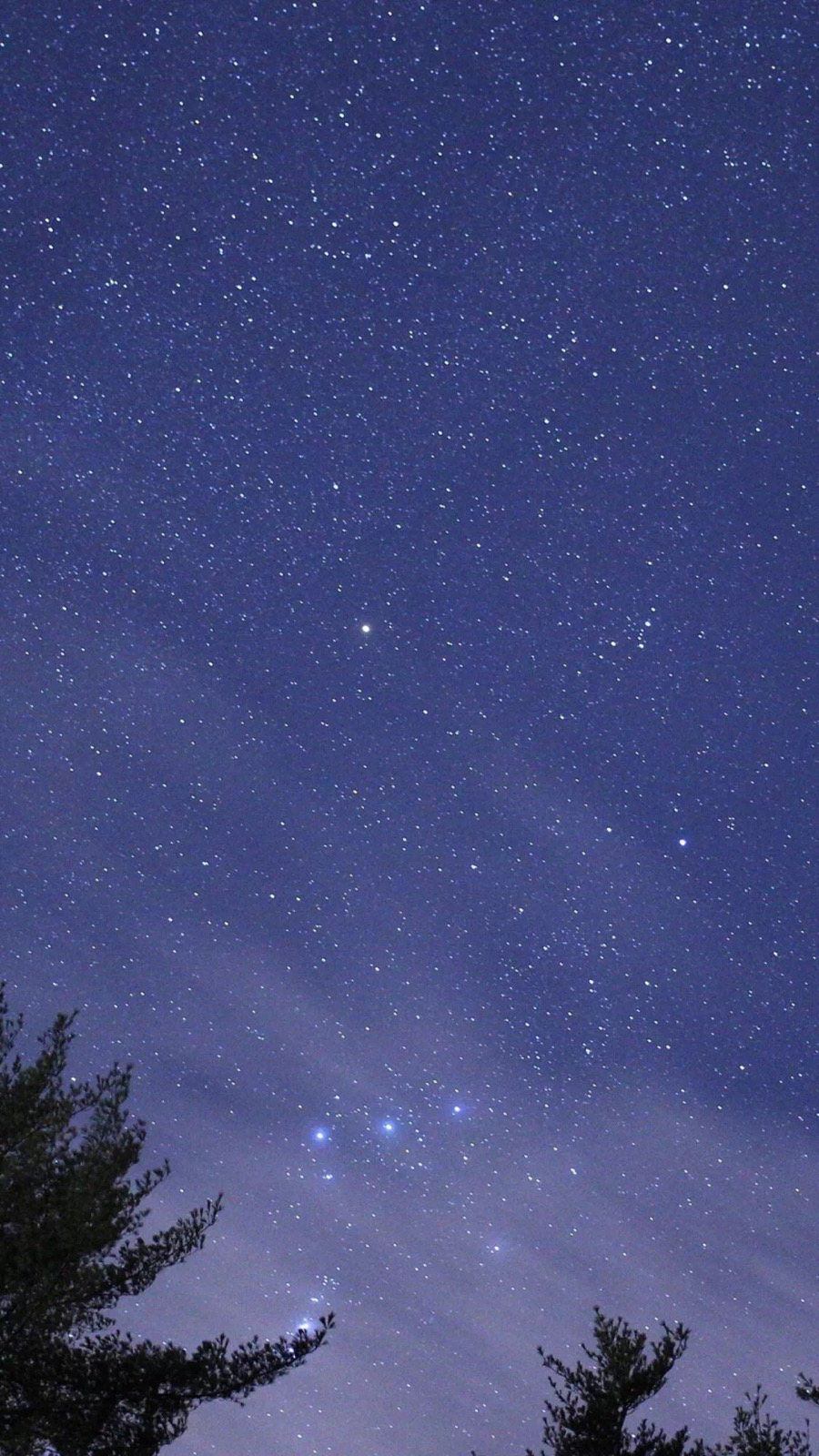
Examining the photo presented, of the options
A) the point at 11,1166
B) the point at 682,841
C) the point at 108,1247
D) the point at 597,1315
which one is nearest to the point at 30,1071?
the point at 11,1166

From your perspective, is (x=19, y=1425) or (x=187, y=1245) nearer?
(x=19, y=1425)

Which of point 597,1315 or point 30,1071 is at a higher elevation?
point 597,1315

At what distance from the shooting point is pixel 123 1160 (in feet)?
45.8

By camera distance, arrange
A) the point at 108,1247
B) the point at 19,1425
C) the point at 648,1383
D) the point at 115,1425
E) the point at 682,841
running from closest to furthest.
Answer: the point at 19,1425 → the point at 115,1425 → the point at 108,1247 → the point at 648,1383 → the point at 682,841

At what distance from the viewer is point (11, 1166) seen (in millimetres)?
12562

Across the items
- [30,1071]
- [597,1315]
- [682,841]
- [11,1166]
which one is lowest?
[11,1166]

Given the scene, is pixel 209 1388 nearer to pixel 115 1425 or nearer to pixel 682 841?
pixel 115 1425

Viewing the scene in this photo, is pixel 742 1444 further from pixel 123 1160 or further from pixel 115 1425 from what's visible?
pixel 123 1160

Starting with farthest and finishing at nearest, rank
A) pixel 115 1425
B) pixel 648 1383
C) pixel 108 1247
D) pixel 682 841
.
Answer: pixel 682 841, pixel 648 1383, pixel 108 1247, pixel 115 1425

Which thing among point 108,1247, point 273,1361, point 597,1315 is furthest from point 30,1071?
point 597,1315

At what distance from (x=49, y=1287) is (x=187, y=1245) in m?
2.49

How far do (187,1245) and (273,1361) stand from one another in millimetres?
1769

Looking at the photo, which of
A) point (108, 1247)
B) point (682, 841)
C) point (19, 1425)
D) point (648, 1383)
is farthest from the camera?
point (682, 841)

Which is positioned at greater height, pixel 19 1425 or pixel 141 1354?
pixel 141 1354
